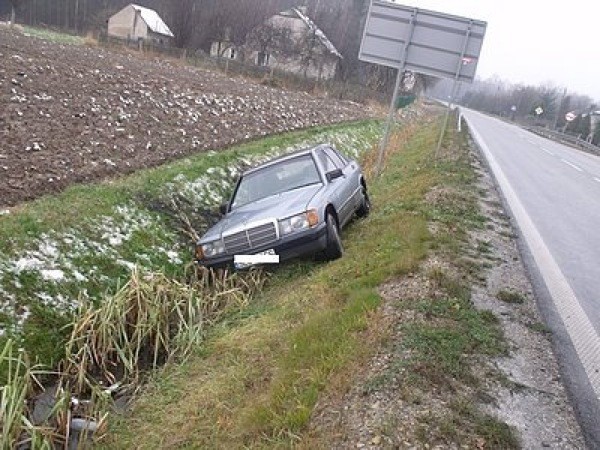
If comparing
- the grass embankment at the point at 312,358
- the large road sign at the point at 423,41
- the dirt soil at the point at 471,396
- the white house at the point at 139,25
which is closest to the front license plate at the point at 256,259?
the grass embankment at the point at 312,358

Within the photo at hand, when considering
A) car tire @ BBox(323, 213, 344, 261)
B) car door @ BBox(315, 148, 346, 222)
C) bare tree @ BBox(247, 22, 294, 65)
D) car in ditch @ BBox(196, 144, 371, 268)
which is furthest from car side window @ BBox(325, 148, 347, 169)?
bare tree @ BBox(247, 22, 294, 65)

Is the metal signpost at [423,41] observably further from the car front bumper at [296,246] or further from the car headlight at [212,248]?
the car headlight at [212,248]

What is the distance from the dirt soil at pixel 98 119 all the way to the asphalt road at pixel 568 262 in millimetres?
6567

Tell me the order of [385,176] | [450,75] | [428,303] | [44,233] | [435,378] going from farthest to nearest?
[385,176] < [450,75] < [44,233] < [428,303] < [435,378]

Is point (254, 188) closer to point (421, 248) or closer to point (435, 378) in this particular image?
point (421, 248)

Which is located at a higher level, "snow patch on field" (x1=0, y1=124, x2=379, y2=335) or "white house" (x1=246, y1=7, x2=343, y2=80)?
"white house" (x1=246, y1=7, x2=343, y2=80)

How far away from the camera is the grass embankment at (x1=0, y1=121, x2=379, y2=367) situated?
5.87 m

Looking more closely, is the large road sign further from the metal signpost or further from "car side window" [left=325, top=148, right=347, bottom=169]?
"car side window" [left=325, top=148, right=347, bottom=169]

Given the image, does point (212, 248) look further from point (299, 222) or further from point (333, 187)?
point (333, 187)

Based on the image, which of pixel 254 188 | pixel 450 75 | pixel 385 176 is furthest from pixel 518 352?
pixel 385 176

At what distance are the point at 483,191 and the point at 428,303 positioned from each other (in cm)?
682

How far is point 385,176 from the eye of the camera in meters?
14.7

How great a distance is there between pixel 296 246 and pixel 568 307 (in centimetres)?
318

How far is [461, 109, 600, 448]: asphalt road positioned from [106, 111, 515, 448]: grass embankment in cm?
69
